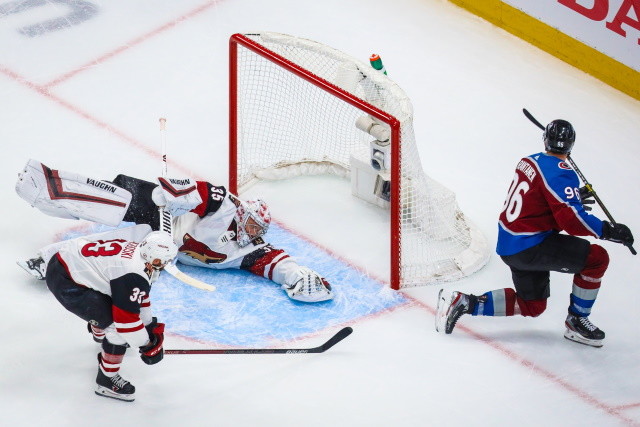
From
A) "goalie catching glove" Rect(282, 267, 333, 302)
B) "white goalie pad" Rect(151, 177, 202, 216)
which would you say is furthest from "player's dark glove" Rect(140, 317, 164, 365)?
"goalie catching glove" Rect(282, 267, 333, 302)

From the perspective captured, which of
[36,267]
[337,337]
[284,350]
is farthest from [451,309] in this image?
[36,267]

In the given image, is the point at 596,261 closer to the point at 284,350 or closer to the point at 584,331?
the point at 584,331

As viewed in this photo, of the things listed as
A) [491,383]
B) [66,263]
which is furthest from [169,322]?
Answer: [491,383]

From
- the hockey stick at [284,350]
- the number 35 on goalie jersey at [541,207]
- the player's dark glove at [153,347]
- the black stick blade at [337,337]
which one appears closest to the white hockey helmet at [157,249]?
the player's dark glove at [153,347]

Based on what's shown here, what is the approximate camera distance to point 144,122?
6527mm

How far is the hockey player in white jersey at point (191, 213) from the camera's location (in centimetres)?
522

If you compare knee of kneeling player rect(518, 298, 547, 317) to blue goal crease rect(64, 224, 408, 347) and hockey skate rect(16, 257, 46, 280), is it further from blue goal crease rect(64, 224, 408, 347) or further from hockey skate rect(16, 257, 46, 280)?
hockey skate rect(16, 257, 46, 280)

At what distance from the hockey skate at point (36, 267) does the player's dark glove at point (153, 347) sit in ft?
2.70

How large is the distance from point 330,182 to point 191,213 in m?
0.98

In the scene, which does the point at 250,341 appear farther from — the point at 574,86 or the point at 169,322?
the point at 574,86

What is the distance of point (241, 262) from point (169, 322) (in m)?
0.45

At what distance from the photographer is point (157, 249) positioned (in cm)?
459

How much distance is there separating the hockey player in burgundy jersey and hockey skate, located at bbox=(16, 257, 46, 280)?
5.39 ft

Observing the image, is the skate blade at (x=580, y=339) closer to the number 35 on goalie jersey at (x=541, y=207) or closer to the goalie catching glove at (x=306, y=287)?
the number 35 on goalie jersey at (x=541, y=207)
